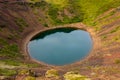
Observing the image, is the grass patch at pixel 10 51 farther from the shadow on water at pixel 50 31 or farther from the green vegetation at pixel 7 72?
the shadow on water at pixel 50 31

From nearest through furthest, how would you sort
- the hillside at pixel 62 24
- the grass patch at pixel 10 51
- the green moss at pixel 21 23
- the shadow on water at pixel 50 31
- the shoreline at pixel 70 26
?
the hillside at pixel 62 24 < the grass patch at pixel 10 51 < the shoreline at pixel 70 26 < the shadow on water at pixel 50 31 < the green moss at pixel 21 23

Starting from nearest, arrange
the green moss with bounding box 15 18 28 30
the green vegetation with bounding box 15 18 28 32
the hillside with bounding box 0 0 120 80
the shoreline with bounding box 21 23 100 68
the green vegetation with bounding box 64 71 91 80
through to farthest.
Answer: the green vegetation with bounding box 64 71 91 80 < the hillside with bounding box 0 0 120 80 < the shoreline with bounding box 21 23 100 68 < the green vegetation with bounding box 15 18 28 32 < the green moss with bounding box 15 18 28 30

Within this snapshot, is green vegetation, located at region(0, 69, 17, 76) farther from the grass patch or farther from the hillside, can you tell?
the grass patch

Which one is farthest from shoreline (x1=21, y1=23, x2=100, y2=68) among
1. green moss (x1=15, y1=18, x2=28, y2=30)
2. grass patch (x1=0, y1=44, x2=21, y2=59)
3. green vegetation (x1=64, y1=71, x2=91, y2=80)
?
green vegetation (x1=64, y1=71, x2=91, y2=80)

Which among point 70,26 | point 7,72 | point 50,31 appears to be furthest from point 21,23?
point 7,72

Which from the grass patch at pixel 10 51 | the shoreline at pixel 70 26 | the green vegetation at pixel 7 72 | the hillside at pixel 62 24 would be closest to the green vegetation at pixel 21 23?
the hillside at pixel 62 24

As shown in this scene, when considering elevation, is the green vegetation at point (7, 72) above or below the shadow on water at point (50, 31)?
below

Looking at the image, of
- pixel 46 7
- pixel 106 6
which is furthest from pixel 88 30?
pixel 46 7

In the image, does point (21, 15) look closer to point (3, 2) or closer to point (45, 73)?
point (3, 2)

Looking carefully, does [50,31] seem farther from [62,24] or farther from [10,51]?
[10,51]

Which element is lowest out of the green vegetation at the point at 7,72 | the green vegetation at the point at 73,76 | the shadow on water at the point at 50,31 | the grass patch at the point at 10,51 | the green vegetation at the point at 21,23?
the green vegetation at the point at 73,76
